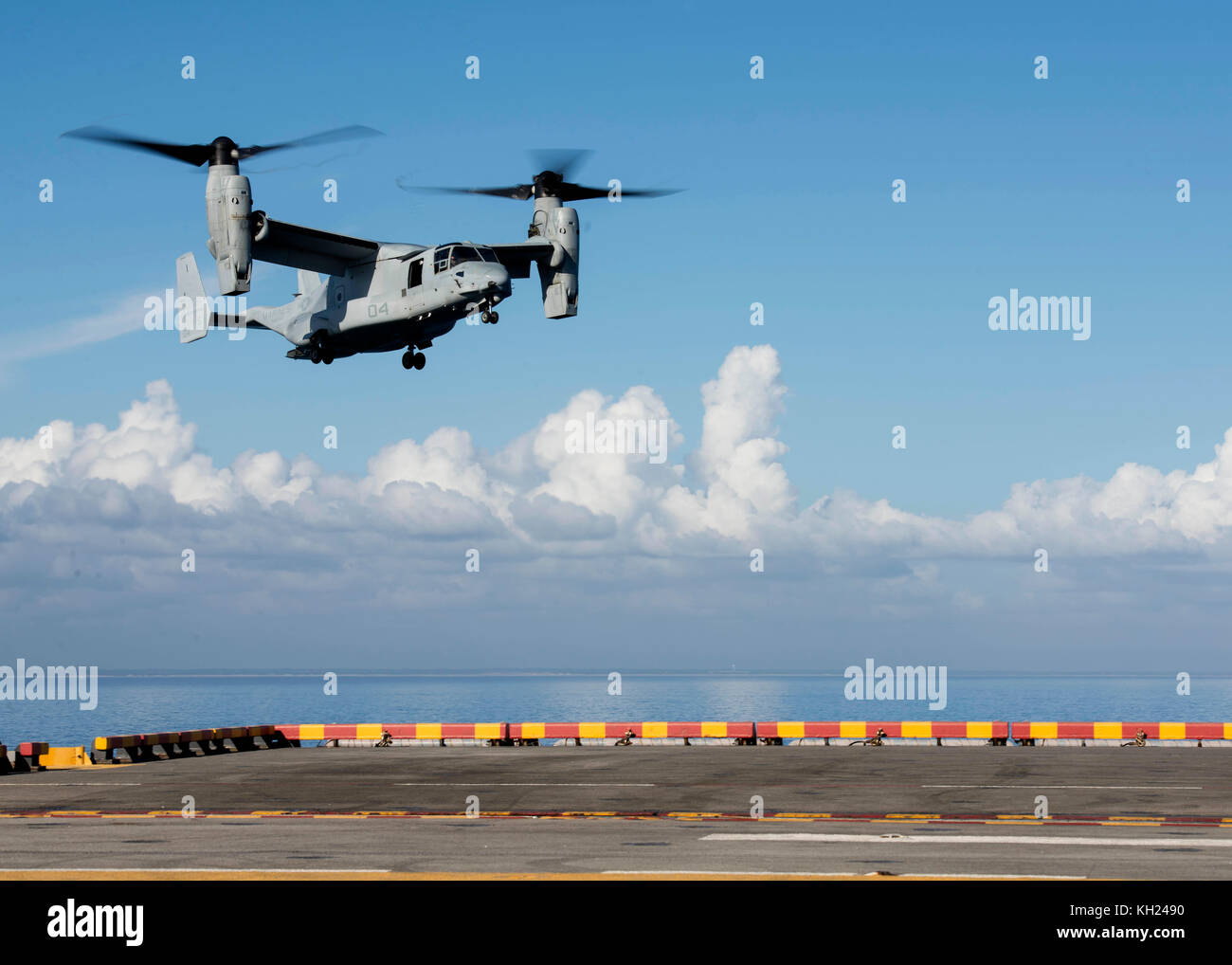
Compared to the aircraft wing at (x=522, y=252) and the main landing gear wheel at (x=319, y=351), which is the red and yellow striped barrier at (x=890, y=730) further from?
the main landing gear wheel at (x=319, y=351)

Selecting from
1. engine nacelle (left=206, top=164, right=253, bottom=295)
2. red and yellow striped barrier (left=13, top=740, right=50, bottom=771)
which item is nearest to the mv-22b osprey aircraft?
engine nacelle (left=206, top=164, right=253, bottom=295)

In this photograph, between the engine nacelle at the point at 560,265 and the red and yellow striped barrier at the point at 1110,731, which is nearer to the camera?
the engine nacelle at the point at 560,265

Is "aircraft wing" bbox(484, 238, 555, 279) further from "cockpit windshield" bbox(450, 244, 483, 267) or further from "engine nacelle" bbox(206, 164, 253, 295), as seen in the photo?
"engine nacelle" bbox(206, 164, 253, 295)

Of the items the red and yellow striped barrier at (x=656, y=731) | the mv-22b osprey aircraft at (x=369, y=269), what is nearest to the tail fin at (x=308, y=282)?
the mv-22b osprey aircraft at (x=369, y=269)

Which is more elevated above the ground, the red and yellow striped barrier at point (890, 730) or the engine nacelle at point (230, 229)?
the engine nacelle at point (230, 229)

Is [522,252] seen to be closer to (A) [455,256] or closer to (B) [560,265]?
(B) [560,265]

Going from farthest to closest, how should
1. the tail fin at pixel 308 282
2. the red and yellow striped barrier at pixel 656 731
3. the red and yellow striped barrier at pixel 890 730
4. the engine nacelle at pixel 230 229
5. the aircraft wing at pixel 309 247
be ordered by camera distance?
the red and yellow striped barrier at pixel 656 731 < the red and yellow striped barrier at pixel 890 730 < the tail fin at pixel 308 282 < the aircraft wing at pixel 309 247 < the engine nacelle at pixel 230 229

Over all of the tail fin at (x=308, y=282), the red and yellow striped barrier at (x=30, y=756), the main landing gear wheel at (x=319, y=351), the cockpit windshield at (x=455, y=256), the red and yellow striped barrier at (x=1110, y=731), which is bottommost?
the red and yellow striped barrier at (x=1110, y=731)
